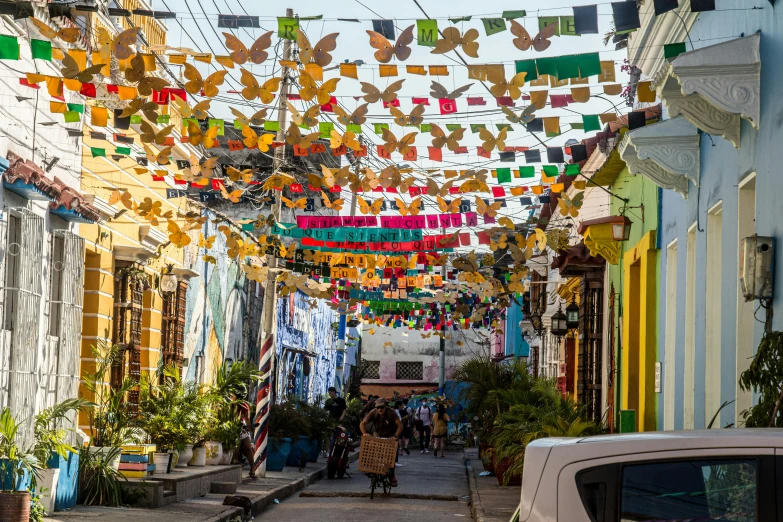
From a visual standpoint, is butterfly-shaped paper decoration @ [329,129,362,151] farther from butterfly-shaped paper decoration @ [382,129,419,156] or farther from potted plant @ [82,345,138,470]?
potted plant @ [82,345,138,470]

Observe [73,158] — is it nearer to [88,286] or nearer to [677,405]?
[88,286]

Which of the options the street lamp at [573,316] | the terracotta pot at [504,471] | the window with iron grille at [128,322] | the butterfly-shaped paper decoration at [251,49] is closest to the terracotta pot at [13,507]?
the butterfly-shaped paper decoration at [251,49]

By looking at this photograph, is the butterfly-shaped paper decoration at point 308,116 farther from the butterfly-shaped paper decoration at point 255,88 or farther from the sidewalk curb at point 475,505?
the sidewalk curb at point 475,505

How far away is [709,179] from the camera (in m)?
11.4

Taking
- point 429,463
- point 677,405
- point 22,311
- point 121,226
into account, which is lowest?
point 429,463

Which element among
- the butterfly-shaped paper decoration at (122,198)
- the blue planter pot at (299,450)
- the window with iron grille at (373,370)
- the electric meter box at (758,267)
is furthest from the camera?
the window with iron grille at (373,370)

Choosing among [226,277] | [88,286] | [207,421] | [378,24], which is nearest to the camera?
[378,24]

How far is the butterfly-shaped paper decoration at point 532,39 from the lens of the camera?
9.73 metres

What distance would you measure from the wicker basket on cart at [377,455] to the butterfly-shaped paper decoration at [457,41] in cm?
1108

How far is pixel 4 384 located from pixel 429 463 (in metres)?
22.4

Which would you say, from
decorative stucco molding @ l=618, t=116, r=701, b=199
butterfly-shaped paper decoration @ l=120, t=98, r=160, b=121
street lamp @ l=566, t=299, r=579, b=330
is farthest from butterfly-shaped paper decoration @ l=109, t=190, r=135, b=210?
street lamp @ l=566, t=299, r=579, b=330

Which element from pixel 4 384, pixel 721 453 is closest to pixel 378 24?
pixel 4 384

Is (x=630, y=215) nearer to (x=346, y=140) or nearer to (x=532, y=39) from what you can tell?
(x=346, y=140)

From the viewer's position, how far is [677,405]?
43.3 feet
